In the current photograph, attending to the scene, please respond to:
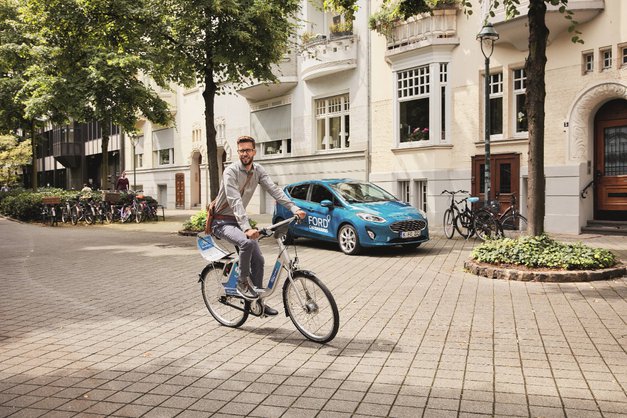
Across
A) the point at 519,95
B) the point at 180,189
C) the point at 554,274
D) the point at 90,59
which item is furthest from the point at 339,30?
the point at 180,189

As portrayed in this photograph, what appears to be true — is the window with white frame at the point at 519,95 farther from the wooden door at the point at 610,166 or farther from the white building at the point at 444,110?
the wooden door at the point at 610,166

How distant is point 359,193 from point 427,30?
26.1 feet

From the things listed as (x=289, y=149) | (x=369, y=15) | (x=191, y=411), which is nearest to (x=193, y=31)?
(x=369, y=15)

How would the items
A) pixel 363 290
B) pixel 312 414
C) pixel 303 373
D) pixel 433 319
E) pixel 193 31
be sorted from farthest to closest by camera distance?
pixel 193 31 → pixel 363 290 → pixel 433 319 → pixel 303 373 → pixel 312 414

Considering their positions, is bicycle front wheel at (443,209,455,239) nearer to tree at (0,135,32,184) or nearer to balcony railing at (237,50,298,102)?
balcony railing at (237,50,298,102)

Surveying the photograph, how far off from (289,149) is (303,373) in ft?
71.0

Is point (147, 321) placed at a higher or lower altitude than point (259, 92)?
lower

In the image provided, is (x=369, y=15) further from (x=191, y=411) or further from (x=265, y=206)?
(x=191, y=411)

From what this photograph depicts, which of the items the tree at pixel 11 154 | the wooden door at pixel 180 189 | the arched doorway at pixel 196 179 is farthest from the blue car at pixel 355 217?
the tree at pixel 11 154

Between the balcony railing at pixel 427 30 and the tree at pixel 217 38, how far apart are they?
14.8 feet

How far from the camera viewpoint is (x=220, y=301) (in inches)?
253

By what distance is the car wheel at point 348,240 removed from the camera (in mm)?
12680

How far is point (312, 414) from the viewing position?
3906 millimetres

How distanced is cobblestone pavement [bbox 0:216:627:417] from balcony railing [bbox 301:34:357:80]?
44.6ft
